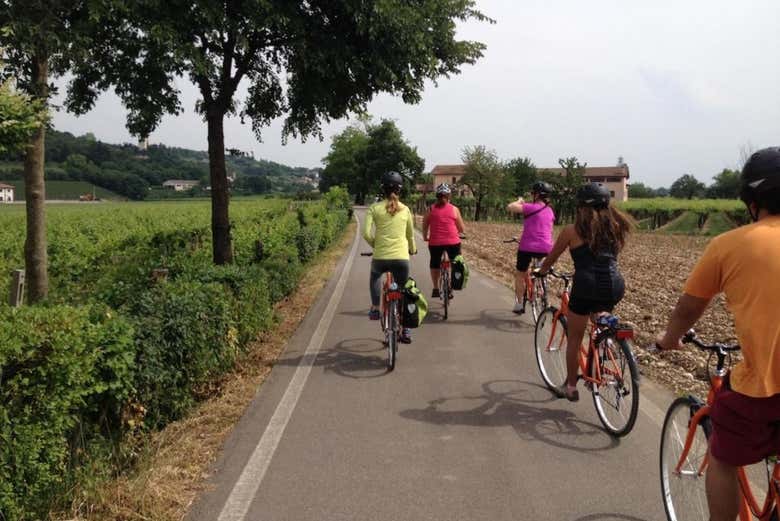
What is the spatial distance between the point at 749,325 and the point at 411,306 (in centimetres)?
464

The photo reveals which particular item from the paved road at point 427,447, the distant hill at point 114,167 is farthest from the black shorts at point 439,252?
the distant hill at point 114,167

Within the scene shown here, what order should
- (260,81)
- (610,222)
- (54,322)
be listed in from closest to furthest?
1. (54,322)
2. (610,222)
3. (260,81)

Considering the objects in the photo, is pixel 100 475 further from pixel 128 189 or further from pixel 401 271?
pixel 128 189

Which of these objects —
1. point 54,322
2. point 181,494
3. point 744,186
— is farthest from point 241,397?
point 744,186

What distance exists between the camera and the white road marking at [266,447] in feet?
11.6

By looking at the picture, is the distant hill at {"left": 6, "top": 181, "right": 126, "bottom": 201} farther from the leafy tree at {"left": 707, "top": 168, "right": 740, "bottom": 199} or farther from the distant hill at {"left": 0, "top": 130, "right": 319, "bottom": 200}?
the leafy tree at {"left": 707, "top": 168, "right": 740, "bottom": 199}

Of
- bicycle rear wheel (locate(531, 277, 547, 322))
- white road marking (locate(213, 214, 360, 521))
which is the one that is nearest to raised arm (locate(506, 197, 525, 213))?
bicycle rear wheel (locate(531, 277, 547, 322))

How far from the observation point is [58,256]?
51.7 ft

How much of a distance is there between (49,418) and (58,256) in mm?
14296

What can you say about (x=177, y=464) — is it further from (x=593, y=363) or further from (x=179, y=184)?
(x=179, y=184)

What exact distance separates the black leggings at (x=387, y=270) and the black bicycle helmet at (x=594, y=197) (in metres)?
2.54

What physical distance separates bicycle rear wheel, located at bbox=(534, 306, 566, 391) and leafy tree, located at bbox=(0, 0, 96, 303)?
4887mm

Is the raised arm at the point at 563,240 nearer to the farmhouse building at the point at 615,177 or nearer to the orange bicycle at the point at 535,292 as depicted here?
the orange bicycle at the point at 535,292

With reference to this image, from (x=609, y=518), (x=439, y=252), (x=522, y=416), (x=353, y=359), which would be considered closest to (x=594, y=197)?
(x=522, y=416)
